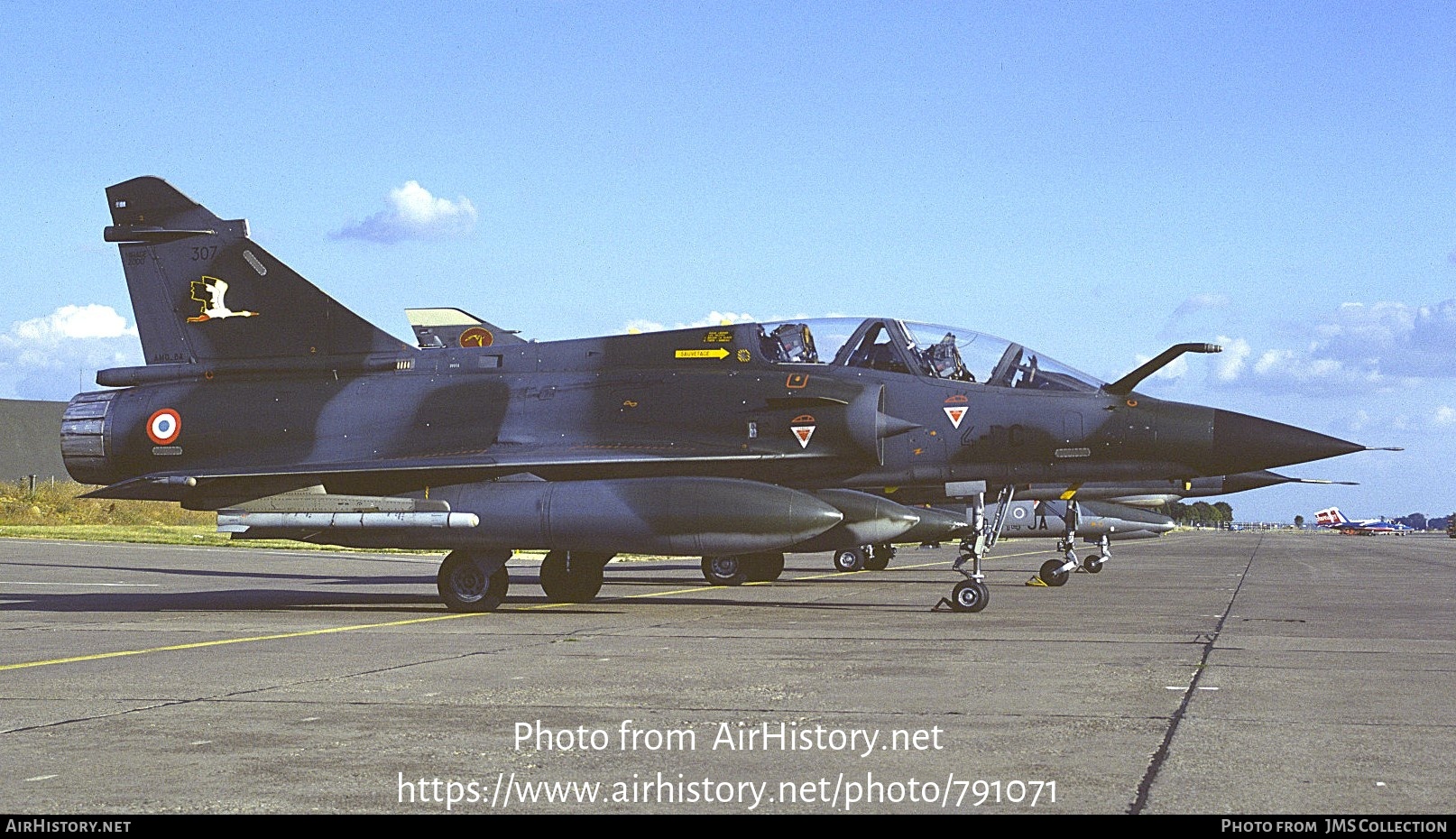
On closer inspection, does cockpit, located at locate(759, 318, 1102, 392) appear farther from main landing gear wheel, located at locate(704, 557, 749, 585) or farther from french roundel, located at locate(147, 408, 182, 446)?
french roundel, located at locate(147, 408, 182, 446)

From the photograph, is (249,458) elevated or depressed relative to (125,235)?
depressed

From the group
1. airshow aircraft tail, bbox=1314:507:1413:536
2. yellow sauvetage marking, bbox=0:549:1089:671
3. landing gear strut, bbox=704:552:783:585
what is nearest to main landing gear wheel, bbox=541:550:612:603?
yellow sauvetage marking, bbox=0:549:1089:671

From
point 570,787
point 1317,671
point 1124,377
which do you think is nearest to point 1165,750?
point 570,787

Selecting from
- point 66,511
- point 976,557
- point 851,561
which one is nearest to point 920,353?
point 976,557

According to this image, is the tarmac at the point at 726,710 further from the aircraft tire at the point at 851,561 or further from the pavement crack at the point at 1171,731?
the aircraft tire at the point at 851,561

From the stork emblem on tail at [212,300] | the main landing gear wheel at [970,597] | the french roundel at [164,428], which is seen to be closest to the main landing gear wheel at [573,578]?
the main landing gear wheel at [970,597]

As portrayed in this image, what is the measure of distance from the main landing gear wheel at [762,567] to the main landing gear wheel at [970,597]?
25.4 ft

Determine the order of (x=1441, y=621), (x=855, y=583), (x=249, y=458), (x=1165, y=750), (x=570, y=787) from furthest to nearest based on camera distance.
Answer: (x=855, y=583) < (x=249, y=458) < (x=1441, y=621) < (x=1165, y=750) < (x=570, y=787)

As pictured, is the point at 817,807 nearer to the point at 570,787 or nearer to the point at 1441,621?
the point at 570,787

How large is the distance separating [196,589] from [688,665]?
14.2 m

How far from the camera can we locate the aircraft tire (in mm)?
30125

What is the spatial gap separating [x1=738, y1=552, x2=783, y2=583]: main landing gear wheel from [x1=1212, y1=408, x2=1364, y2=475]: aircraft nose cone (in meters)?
9.78

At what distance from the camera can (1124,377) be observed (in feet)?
52.3

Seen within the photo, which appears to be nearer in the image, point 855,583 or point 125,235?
point 125,235
